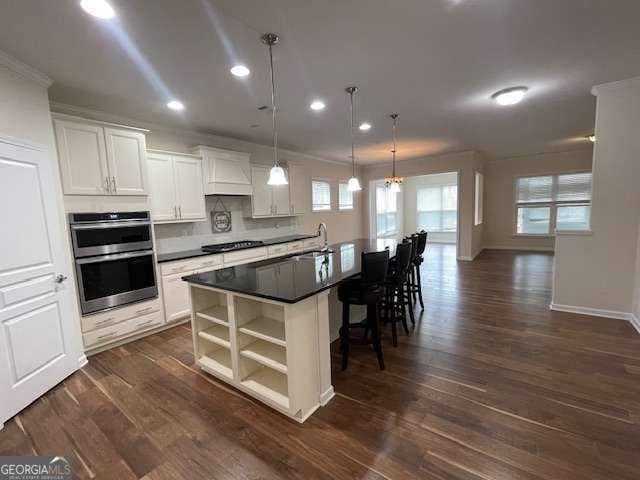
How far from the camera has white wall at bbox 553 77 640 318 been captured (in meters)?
3.20

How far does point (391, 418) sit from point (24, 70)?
12.8 feet

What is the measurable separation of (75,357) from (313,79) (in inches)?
138

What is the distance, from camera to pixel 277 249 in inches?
204

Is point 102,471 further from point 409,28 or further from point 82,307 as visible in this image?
point 409,28

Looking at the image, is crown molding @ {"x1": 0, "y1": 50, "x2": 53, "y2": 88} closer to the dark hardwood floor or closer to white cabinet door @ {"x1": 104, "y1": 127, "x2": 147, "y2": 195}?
white cabinet door @ {"x1": 104, "y1": 127, "x2": 147, "y2": 195}

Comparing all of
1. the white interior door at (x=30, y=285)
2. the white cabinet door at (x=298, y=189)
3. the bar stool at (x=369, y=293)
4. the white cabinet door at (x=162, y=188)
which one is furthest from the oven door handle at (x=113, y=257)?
the white cabinet door at (x=298, y=189)

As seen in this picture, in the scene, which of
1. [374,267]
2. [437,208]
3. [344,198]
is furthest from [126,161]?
[437,208]

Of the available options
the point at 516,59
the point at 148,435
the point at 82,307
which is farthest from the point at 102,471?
the point at 516,59

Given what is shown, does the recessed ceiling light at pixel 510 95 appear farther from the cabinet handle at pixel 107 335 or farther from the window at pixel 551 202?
the window at pixel 551 202

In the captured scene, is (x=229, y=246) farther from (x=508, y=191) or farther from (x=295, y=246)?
(x=508, y=191)

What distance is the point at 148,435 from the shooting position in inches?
75.4

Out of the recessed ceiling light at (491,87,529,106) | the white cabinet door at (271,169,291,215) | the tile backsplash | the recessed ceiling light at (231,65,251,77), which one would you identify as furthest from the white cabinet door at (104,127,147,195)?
the recessed ceiling light at (491,87,529,106)

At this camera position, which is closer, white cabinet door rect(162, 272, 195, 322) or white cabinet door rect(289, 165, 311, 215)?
white cabinet door rect(162, 272, 195, 322)

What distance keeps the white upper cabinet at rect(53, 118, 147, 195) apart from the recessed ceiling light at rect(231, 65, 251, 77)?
155cm
